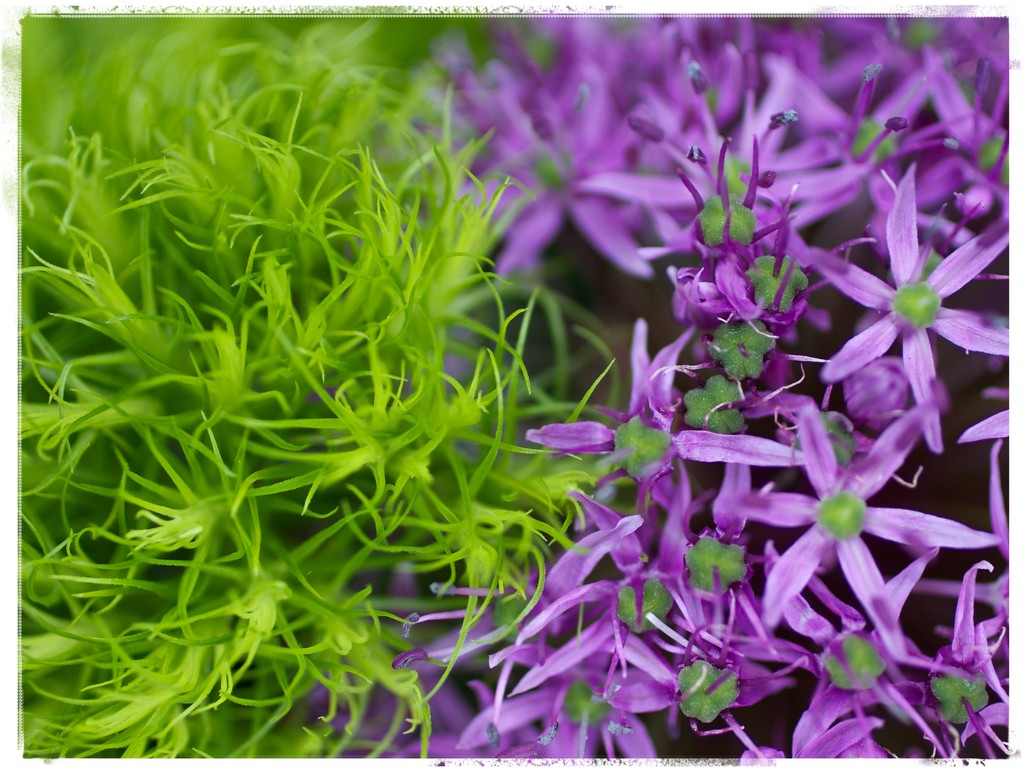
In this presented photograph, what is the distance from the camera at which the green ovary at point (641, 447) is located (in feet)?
1.73

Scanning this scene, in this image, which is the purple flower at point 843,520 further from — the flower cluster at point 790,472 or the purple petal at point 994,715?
the purple petal at point 994,715

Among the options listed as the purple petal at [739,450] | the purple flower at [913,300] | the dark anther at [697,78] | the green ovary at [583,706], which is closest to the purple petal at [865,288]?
the purple flower at [913,300]

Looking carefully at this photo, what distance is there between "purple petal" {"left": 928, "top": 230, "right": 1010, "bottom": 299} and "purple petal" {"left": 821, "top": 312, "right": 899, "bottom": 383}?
4cm

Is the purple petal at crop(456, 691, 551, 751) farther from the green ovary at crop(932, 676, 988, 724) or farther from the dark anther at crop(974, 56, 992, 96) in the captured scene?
the dark anther at crop(974, 56, 992, 96)

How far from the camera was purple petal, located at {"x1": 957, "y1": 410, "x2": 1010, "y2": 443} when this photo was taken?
0.55 m

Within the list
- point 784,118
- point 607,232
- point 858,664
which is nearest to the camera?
point 858,664

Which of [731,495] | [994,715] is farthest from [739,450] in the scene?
[994,715]

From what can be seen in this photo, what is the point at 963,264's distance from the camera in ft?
1.80

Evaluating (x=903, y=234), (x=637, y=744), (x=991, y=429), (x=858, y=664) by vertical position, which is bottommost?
(x=637, y=744)

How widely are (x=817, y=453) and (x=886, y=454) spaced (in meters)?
0.04

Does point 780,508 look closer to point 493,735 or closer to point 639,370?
point 639,370

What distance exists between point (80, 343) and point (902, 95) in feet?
2.13
